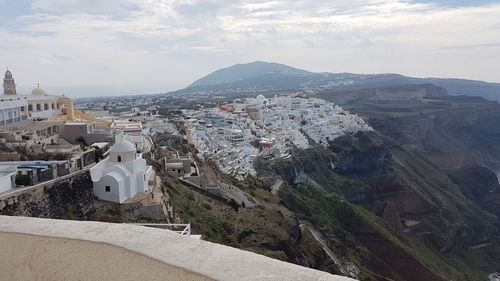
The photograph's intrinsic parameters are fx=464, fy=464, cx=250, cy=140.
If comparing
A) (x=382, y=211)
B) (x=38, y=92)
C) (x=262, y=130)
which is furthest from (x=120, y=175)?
(x=262, y=130)

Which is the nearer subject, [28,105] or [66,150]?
[66,150]

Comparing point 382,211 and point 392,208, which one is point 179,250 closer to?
point 392,208

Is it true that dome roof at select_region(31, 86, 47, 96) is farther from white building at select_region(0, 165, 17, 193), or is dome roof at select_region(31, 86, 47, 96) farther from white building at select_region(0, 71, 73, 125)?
white building at select_region(0, 165, 17, 193)

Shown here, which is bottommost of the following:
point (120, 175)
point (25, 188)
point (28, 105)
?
point (120, 175)

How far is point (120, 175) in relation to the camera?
14.8 metres

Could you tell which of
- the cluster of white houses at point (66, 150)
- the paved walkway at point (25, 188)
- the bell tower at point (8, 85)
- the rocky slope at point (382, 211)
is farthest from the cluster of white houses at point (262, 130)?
the paved walkway at point (25, 188)

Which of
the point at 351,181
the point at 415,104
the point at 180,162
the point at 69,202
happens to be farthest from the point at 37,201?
the point at 415,104

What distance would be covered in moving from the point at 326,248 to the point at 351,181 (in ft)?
66.7

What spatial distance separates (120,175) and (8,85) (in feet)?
59.3

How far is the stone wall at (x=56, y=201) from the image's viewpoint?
1159cm

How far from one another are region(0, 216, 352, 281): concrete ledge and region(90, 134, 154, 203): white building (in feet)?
33.1

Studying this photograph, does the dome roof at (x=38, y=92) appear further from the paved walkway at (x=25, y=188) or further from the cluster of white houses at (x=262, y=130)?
the paved walkway at (x=25, y=188)

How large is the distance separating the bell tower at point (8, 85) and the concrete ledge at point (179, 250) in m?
27.2

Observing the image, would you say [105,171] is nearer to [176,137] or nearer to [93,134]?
[93,134]
